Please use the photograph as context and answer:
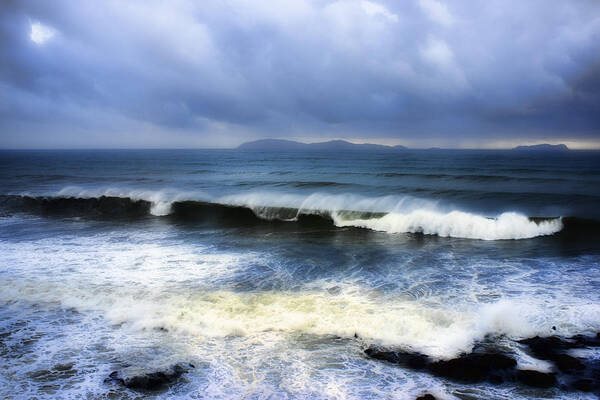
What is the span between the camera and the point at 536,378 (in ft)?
14.3

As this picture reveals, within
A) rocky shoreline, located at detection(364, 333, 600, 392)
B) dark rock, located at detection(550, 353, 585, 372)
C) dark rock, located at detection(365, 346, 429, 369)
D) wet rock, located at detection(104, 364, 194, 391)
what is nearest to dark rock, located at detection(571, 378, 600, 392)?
rocky shoreline, located at detection(364, 333, 600, 392)

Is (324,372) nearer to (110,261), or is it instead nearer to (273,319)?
(273,319)

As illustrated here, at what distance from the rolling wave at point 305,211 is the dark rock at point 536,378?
885 centimetres

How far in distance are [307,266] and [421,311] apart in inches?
146

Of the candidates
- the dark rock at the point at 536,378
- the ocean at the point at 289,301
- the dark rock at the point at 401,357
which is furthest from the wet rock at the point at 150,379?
the dark rock at the point at 536,378

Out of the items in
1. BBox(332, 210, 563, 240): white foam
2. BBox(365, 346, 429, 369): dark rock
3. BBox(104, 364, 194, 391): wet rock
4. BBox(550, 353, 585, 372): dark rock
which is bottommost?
BBox(104, 364, 194, 391): wet rock

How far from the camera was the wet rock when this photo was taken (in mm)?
4312

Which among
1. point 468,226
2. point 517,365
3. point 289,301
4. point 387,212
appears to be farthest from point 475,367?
point 387,212

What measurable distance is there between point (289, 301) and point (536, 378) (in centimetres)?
410

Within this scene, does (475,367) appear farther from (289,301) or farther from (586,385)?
(289,301)

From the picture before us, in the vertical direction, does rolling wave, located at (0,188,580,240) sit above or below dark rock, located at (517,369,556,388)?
above

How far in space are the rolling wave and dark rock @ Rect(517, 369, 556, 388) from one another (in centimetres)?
885

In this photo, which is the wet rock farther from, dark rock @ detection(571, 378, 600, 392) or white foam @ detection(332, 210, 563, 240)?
white foam @ detection(332, 210, 563, 240)

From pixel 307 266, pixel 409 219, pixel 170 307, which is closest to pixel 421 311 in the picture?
pixel 307 266
